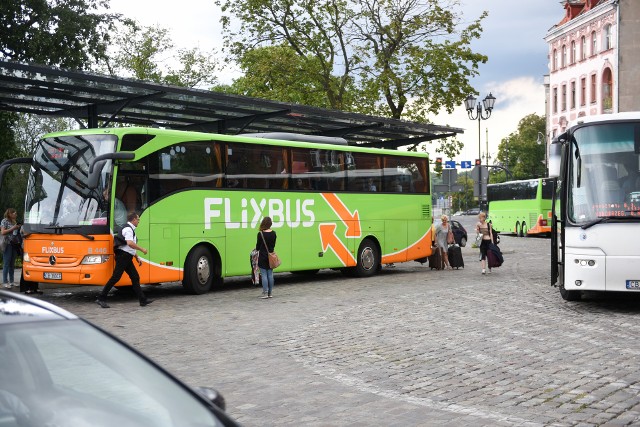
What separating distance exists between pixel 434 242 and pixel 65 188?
45.1 feet

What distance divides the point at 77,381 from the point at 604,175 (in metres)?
13.6

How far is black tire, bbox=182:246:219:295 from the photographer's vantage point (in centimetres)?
1980

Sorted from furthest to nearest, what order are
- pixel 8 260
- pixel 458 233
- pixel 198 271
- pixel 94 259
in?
pixel 458 233 → pixel 8 260 → pixel 198 271 → pixel 94 259

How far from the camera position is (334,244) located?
79.8 ft

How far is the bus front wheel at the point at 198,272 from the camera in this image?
1980 centimetres

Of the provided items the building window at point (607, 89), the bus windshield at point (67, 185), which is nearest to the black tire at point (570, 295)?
the bus windshield at point (67, 185)

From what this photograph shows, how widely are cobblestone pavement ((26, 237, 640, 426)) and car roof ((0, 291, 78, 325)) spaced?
389 cm

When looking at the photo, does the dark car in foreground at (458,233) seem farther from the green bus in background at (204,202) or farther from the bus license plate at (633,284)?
the bus license plate at (633,284)

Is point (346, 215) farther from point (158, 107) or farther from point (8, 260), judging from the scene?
point (8, 260)

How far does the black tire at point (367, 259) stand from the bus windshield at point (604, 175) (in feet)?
32.7

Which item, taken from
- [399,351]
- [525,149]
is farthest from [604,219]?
[525,149]

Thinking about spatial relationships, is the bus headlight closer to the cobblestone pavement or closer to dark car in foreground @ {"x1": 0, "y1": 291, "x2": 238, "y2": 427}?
the cobblestone pavement

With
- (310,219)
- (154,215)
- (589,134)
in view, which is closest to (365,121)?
(310,219)

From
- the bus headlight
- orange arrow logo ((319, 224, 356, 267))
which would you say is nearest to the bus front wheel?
the bus headlight
